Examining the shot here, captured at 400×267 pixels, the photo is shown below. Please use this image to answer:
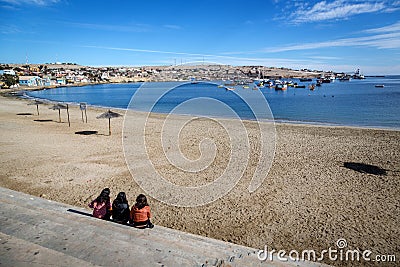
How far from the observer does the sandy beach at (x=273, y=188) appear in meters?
6.27

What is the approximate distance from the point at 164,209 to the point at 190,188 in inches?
70.0

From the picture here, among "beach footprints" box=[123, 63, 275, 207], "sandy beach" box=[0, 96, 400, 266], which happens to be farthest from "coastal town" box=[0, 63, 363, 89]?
"sandy beach" box=[0, 96, 400, 266]

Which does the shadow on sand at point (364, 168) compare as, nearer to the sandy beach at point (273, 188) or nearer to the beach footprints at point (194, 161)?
the sandy beach at point (273, 188)

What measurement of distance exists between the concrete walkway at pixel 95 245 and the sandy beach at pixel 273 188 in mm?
1512

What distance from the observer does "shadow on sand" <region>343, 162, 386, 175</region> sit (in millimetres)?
10586

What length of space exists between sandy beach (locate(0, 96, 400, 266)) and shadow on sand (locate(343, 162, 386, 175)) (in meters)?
0.12

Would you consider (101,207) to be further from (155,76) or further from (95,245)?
(155,76)

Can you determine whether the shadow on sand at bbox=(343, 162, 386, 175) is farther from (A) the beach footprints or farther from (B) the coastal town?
(B) the coastal town

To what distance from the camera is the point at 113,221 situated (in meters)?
5.77

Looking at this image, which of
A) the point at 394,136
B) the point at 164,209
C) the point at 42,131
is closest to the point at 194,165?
the point at 164,209

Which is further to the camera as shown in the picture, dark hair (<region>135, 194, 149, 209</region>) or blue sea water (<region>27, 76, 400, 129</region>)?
blue sea water (<region>27, 76, 400, 129</region>)

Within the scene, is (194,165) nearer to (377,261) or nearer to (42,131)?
(377,261)

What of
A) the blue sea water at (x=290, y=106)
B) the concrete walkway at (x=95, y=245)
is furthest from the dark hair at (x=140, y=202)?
the blue sea water at (x=290, y=106)

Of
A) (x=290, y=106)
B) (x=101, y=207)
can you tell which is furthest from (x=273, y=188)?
(x=290, y=106)
